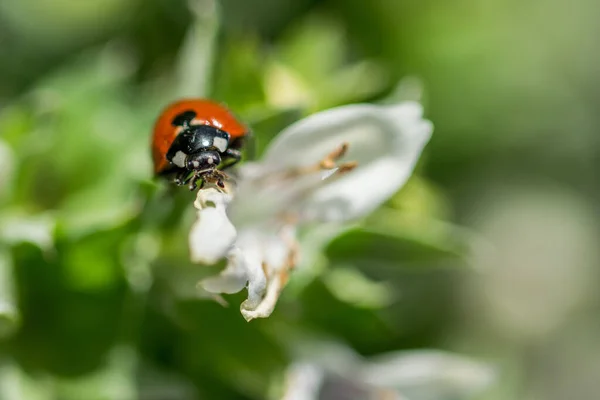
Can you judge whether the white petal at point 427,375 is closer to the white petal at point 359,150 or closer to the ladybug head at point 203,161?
the white petal at point 359,150

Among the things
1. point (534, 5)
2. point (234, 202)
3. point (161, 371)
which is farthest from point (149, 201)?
point (534, 5)

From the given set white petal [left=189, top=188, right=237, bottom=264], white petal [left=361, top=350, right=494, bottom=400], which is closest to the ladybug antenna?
white petal [left=189, top=188, right=237, bottom=264]

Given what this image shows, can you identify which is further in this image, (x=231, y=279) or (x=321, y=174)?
(x=321, y=174)

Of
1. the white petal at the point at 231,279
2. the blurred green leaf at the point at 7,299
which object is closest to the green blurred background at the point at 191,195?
the blurred green leaf at the point at 7,299

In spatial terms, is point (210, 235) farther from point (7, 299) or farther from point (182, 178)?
point (7, 299)

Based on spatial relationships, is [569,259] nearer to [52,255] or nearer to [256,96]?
[256,96]

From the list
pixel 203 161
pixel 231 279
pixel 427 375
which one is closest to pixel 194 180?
pixel 203 161

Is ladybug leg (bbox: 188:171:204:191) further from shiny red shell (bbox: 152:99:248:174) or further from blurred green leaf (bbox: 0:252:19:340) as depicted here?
blurred green leaf (bbox: 0:252:19:340)
